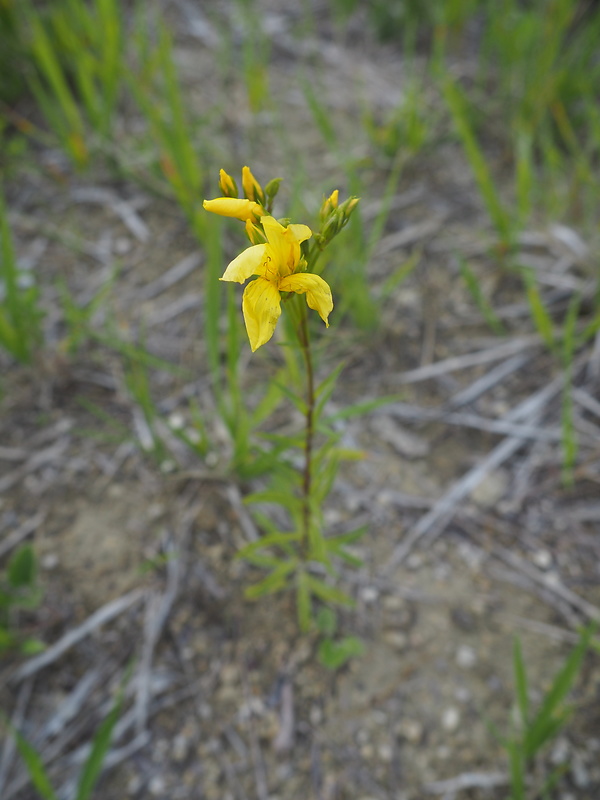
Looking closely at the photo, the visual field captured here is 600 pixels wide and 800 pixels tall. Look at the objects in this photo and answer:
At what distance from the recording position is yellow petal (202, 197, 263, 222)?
91 cm

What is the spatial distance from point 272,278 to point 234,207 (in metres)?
0.14

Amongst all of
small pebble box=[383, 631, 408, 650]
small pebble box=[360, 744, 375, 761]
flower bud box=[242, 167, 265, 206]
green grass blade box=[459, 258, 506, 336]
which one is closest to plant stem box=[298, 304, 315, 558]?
flower bud box=[242, 167, 265, 206]

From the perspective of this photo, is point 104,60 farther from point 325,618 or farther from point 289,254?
point 325,618

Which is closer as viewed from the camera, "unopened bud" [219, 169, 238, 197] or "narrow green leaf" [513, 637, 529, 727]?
"unopened bud" [219, 169, 238, 197]

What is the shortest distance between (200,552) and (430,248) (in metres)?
1.54

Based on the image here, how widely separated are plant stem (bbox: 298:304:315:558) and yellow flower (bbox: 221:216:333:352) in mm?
94

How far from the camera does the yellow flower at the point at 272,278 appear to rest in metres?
0.84

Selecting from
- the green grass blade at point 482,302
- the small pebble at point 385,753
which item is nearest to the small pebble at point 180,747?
the small pebble at point 385,753

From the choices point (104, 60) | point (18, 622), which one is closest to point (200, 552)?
point (18, 622)

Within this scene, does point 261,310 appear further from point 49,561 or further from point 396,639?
point 49,561

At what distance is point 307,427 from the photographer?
1.17m

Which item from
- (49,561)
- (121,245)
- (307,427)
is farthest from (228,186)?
(121,245)

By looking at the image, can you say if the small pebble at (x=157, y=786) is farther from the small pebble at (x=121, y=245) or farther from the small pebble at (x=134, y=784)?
the small pebble at (x=121, y=245)

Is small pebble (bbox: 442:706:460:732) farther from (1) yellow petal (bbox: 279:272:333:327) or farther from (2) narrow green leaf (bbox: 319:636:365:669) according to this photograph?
(1) yellow petal (bbox: 279:272:333:327)
